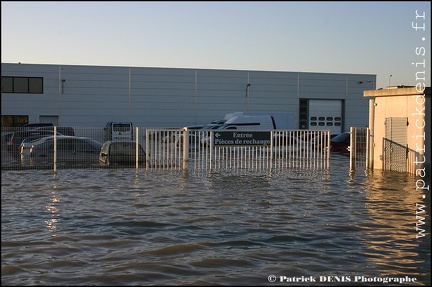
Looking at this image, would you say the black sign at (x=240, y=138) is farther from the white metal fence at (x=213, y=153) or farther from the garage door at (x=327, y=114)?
the garage door at (x=327, y=114)

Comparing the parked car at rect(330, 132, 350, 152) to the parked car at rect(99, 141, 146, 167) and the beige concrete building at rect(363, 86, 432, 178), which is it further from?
the parked car at rect(99, 141, 146, 167)

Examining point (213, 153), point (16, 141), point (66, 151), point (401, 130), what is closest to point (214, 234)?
point (213, 153)

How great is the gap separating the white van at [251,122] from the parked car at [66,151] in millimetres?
19451

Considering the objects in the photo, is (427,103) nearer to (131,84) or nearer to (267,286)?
(267,286)

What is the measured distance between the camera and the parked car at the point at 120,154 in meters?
23.9

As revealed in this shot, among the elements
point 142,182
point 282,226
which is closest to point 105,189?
point 142,182

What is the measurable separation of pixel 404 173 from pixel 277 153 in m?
4.91

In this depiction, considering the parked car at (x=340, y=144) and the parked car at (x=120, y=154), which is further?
the parked car at (x=340, y=144)

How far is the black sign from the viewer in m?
22.9

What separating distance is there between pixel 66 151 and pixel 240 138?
6742mm

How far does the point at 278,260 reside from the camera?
884 cm

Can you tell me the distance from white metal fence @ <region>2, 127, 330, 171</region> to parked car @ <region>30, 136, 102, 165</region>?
0.05 metres

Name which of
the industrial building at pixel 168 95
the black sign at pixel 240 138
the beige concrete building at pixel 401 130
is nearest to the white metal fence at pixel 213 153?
the black sign at pixel 240 138

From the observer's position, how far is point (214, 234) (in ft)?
35.2
